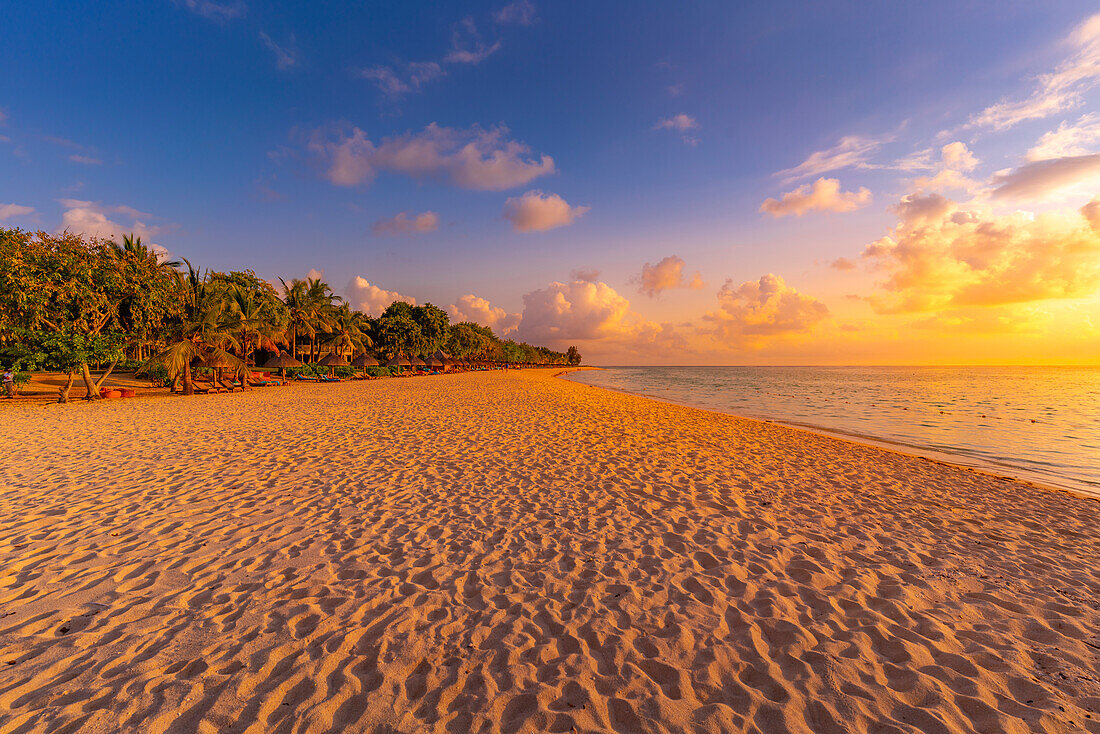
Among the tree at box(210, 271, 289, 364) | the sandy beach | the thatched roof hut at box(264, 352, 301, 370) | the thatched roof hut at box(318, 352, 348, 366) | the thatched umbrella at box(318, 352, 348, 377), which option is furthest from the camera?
the thatched roof hut at box(318, 352, 348, 366)

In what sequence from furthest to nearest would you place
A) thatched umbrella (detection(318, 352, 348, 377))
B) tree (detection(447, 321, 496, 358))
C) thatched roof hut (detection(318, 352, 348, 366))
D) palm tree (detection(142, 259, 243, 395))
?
tree (detection(447, 321, 496, 358)), thatched roof hut (detection(318, 352, 348, 366)), thatched umbrella (detection(318, 352, 348, 377)), palm tree (detection(142, 259, 243, 395))

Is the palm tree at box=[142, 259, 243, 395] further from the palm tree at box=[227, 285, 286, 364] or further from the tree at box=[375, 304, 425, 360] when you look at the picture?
the tree at box=[375, 304, 425, 360]

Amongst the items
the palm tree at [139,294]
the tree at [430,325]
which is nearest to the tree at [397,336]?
the tree at [430,325]

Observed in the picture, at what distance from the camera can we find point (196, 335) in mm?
26328

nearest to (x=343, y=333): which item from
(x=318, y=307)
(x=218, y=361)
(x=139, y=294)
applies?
(x=318, y=307)

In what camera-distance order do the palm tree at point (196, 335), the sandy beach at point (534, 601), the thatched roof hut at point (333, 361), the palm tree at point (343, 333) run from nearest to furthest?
1. the sandy beach at point (534, 601)
2. the palm tree at point (196, 335)
3. the thatched roof hut at point (333, 361)
4. the palm tree at point (343, 333)

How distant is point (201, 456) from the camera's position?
927 centimetres

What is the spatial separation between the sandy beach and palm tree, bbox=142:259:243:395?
20.1 meters

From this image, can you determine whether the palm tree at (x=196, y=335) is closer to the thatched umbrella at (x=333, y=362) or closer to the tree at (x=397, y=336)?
the thatched umbrella at (x=333, y=362)

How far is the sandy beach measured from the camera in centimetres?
282

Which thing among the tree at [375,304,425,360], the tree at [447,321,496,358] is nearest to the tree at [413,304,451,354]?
the tree at [375,304,425,360]

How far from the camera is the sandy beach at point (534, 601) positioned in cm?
282

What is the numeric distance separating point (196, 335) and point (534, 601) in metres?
31.5

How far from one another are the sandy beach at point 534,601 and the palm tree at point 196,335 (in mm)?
20080
